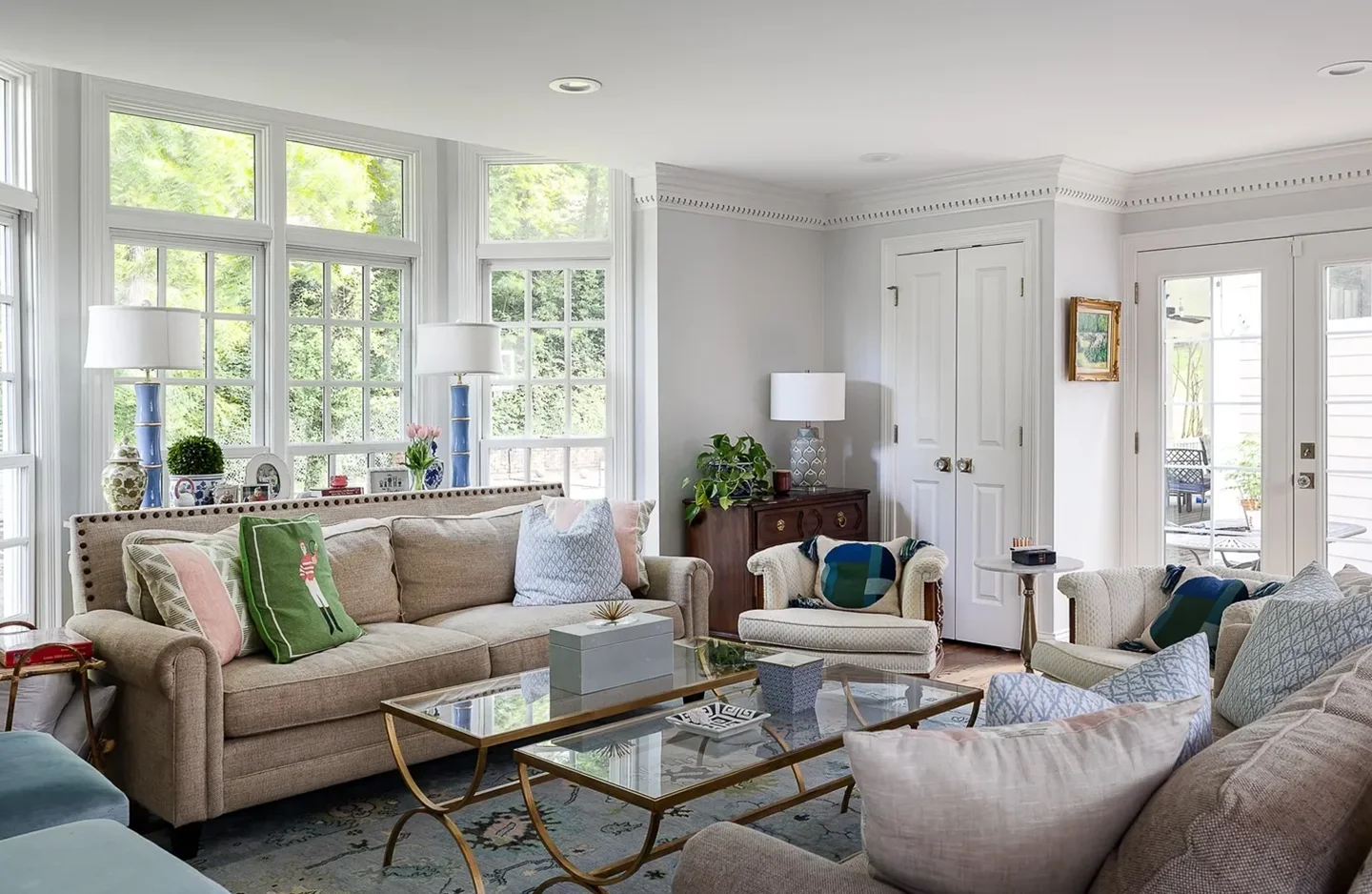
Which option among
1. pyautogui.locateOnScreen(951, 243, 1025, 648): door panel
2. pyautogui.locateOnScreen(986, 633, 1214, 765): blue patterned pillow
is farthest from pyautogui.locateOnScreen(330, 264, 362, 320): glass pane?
pyautogui.locateOnScreen(986, 633, 1214, 765): blue patterned pillow

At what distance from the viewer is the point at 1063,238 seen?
562 cm

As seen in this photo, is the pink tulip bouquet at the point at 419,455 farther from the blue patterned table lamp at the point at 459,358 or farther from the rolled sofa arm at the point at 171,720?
the rolled sofa arm at the point at 171,720

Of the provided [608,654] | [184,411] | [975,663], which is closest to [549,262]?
[184,411]

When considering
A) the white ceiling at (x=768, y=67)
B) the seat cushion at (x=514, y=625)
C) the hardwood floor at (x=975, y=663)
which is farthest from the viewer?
the hardwood floor at (x=975, y=663)

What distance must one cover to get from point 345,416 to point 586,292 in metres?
1.37

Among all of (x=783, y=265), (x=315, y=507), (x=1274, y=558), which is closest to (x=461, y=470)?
(x=315, y=507)

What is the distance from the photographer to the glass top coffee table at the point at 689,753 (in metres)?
2.43

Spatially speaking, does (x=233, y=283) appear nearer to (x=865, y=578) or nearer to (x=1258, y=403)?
(x=865, y=578)

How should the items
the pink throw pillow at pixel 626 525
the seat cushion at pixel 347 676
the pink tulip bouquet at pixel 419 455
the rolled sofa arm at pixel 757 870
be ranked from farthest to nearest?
the pink tulip bouquet at pixel 419 455 → the pink throw pillow at pixel 626 525 → the seat cushion at pixel 347 676 → the rolled sofa arm at pixel 757 870

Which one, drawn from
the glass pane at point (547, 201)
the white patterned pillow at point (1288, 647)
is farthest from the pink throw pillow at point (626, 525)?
the white patterned pillow at point (1288, 647)

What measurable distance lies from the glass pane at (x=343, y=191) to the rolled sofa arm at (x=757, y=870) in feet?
14.5

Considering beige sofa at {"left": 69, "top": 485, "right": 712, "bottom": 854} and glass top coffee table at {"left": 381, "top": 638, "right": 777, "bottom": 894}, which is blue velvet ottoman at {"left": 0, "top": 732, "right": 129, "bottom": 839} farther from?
glass top coffee table at {"left": 381, "top": 638, "right": 777, "bottom": 894}

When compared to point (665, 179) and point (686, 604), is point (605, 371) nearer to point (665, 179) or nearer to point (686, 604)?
point (665, 179)

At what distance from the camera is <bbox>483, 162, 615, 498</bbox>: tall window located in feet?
19.2
